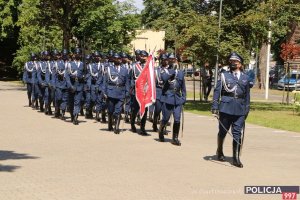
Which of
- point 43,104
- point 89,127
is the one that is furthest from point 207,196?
point 43,104

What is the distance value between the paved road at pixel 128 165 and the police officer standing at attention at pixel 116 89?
1.90 ft

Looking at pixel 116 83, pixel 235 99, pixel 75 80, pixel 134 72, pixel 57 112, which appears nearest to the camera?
pixel 235 99

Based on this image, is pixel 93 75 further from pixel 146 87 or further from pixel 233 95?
pixel 233 95

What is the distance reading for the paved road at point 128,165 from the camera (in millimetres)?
8414

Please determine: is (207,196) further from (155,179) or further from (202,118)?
(202,118)

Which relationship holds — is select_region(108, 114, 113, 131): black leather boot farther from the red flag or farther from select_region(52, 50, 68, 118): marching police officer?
select_region(52, 50, 68, 118): marching police officer

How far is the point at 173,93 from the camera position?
1361 centimetres

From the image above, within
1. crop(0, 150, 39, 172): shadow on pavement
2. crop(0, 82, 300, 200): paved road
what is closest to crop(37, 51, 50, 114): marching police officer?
crop(0, 82, 300, 200): paved road

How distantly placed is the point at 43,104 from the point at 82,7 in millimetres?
15375

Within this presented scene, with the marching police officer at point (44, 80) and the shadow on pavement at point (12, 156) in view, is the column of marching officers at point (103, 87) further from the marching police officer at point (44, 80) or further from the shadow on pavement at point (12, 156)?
the shadow on pavement at point (12, 156)

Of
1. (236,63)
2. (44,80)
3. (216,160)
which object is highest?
(236,63)

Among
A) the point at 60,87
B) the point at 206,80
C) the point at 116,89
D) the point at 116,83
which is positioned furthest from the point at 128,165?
the point at 206,80

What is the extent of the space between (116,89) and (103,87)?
1.71ft

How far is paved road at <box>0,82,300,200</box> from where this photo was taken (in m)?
8.41
